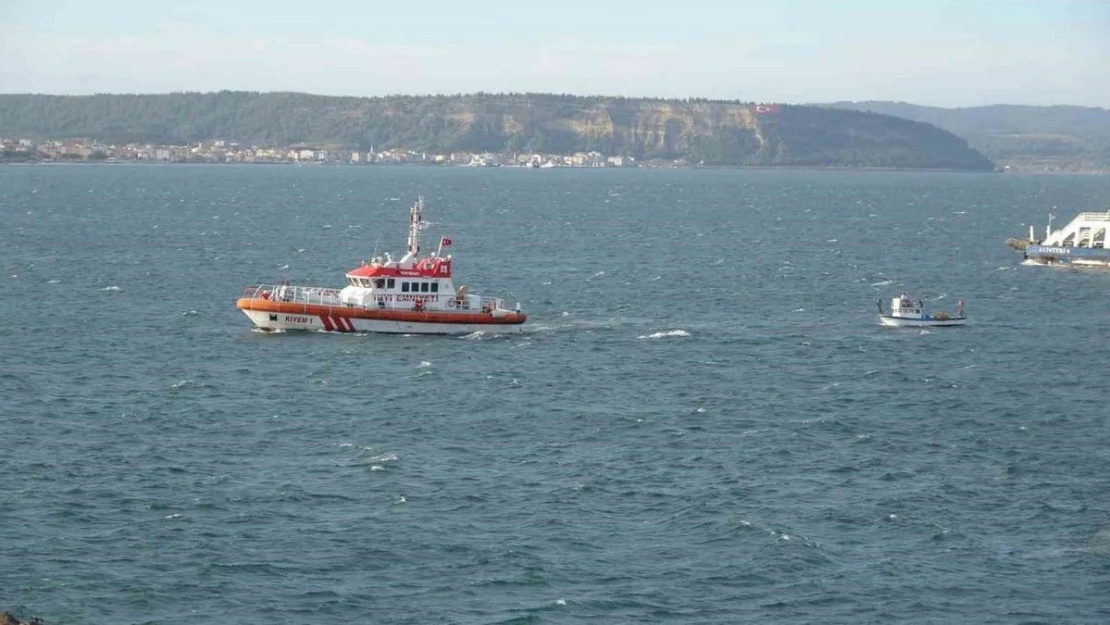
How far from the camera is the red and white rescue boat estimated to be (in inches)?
3757

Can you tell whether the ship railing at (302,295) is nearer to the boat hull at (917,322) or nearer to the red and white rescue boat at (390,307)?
the red and white rescue boat at (390,307)

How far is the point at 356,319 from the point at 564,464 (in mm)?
34702

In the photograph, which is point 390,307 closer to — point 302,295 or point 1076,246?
point 302,295

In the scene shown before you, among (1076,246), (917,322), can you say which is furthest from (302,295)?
(1076,246)

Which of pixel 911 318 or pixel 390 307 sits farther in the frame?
pixel 911 318

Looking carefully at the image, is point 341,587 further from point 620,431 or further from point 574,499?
point 620,431

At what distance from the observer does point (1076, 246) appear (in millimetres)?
149000

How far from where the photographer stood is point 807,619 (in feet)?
152

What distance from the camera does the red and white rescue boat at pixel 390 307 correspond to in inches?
3757

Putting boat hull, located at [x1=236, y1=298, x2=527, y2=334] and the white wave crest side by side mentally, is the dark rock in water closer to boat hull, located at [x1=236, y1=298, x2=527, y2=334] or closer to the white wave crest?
boat hull, located at [x1=236, y1=298, x2=527, y2=334]

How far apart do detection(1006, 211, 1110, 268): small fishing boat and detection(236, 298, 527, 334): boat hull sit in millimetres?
68891

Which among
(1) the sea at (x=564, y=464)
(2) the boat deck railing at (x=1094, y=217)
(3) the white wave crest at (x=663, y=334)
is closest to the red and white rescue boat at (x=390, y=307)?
(1) the sea at (x=564, y=464)

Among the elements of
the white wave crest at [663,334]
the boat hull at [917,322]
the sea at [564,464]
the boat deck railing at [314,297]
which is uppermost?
the boat deck railing at [314,297]

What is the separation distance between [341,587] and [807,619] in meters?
13.3
